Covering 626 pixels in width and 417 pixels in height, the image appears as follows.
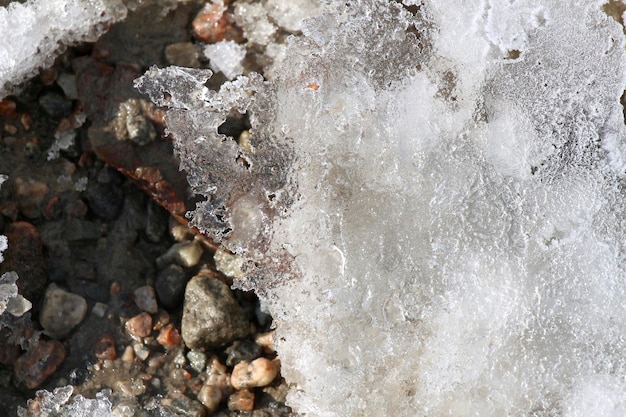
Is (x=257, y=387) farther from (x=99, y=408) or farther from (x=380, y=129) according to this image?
(x=380, y=129)

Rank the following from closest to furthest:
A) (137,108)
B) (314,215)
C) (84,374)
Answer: (314,215) < (84,374) < (137,108)

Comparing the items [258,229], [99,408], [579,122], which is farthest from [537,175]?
[99,408]

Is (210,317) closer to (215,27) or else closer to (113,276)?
(113,276)

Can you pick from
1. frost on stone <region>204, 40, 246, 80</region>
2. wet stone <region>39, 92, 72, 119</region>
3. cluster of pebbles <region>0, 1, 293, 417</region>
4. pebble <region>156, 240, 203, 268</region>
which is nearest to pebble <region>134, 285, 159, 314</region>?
cluster of pebbles <region>0, 1, 293, 417</region>

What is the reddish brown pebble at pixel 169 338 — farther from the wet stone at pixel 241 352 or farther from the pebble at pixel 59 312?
the pebble at pixel 59 312

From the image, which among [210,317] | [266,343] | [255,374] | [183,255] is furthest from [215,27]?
[255,374]

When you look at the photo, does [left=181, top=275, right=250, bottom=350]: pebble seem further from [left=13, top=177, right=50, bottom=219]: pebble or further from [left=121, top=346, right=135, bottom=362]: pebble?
[left=13, top=177, right=50, bottom=219]: pebble
